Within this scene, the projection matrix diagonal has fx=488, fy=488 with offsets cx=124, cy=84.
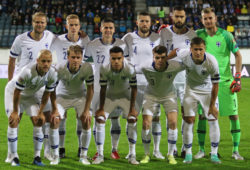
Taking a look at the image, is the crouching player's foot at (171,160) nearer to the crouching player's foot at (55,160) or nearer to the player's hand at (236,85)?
the player's hand at (236,85)

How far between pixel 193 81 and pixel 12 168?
101 inches

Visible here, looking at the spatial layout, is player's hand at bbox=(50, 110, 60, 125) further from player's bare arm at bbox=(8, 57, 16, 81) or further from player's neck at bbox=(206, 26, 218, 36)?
player's neck at bbox=(206, 26, 218, 36)

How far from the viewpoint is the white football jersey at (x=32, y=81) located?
19.8 feet

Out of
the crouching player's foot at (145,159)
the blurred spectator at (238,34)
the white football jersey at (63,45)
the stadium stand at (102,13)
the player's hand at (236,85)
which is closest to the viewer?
the crouching player's foot at (145,159)

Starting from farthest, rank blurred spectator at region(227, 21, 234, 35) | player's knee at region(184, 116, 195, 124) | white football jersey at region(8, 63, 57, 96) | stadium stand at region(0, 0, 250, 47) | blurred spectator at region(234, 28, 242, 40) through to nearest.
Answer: stadium stand at region(0, 0, 250, 47) → blurred spectator at region(234, 28, 242, 40) → blurred spectator at region(227, 21, 234, 35) → player's knee at region(184, 116, 195, 124) → white football jersey at region(8, 63, 57, 96)

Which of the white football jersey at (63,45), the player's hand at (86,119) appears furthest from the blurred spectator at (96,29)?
the player's hand at (86,119)

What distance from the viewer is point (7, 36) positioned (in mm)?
23453

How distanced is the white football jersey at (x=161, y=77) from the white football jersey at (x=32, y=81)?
1.21 meters

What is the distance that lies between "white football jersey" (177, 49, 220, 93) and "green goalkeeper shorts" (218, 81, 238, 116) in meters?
0.41

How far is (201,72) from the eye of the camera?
6320 mm

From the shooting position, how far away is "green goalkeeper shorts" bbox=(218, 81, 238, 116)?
677 cm

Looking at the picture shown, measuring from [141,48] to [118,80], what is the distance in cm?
74

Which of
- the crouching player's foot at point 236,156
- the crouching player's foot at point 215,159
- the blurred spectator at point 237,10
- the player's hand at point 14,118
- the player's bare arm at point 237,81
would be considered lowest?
the crouching player's foot at point 236,156

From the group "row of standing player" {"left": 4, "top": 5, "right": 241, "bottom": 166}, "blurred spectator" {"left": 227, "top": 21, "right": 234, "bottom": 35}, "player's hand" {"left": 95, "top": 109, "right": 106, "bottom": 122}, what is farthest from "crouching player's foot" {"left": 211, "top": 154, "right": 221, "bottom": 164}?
"blurred spectator" {"left": 227, "top": 21, "right": 234, "bottom": 35}
